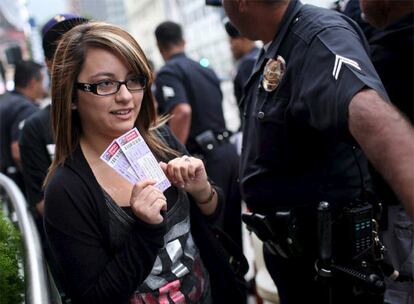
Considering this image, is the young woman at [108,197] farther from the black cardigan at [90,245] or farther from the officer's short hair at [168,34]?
the officer's short hair at [168,34]

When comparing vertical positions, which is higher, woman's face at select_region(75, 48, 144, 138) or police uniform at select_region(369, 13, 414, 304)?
woman's face at select_region(75, 48, 144, 138)

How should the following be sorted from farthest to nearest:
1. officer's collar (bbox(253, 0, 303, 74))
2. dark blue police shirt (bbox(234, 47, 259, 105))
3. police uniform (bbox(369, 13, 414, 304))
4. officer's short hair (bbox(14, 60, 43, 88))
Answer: officer's short hair (bbox(14, 60, 43, 88)) → dark blue police shirt (bbox(234, 47, 259, 105)) → police uniform (bbox(369, 13, 414, 304)) → officer's collar (bbox(253, 0, 303, 74))

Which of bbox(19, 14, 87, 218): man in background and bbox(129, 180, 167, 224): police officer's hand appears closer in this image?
bbox(129, 180, 167, 224): police officer's hand

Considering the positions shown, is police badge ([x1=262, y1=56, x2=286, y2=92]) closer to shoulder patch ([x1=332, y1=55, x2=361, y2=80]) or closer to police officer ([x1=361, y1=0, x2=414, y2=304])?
shoulder patch ([x1=332, y1=55, x2=361, y2=80])

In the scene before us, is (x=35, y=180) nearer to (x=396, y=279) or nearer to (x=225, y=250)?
(x=225, y=250)

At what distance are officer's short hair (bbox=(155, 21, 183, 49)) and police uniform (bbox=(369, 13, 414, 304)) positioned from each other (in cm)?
239

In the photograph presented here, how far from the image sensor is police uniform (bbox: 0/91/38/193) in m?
3.79

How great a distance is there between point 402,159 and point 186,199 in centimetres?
89

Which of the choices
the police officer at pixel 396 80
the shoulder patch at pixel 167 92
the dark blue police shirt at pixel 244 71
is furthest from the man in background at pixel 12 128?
the police officer at pixel 396 80

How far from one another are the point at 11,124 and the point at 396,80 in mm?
3173

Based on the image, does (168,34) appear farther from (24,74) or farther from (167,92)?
(24,74)

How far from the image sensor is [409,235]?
6.07ft

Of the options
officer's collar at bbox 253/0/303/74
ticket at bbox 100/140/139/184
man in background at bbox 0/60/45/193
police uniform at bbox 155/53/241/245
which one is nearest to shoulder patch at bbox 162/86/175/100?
police uniform at bbox 155/53/241/245

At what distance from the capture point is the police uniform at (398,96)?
1802mm
